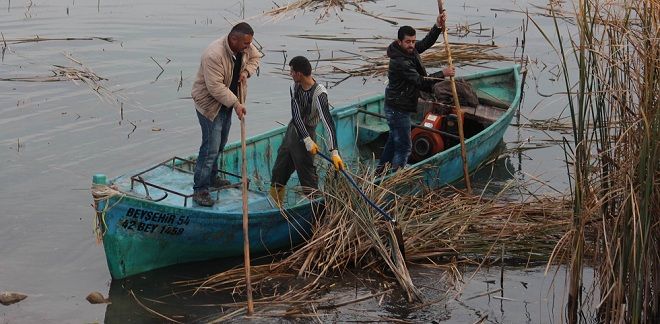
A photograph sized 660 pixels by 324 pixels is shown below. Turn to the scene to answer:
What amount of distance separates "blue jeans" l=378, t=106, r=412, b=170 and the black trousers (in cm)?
148

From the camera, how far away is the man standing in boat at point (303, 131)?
373 inches

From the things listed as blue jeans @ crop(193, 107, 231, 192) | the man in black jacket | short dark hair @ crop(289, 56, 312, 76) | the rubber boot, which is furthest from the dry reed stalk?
short dark hair @ crop(289, 56, 312, 76)

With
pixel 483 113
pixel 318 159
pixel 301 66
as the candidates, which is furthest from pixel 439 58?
pixel 301 66

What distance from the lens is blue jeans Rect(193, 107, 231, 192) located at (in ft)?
31.5

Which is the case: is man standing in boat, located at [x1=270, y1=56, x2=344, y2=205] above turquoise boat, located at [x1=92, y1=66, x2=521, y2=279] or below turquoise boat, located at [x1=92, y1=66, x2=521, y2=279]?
above

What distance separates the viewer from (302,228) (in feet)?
32.6

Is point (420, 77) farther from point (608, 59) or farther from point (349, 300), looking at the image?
point (608, 59)

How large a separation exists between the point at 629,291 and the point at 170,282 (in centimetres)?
452

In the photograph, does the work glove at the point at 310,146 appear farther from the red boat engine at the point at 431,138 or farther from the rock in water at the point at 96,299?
the red boat engine at the point at 431,138

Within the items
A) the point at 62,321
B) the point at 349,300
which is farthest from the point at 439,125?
the point at 62,321

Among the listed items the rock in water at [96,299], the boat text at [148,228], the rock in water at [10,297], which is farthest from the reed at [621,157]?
the rock in water at [10,297]

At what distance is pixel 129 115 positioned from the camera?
15.5 m

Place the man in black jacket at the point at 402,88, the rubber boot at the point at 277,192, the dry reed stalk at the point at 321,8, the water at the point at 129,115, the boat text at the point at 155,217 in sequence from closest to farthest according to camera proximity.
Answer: the boat text at the point at 155,217 → the water at the point at 129,115 → the rubber boot at the point at 277,192 → the man in black jacket at the point at 402,88 → the dry reed stalk at the point at 321,8

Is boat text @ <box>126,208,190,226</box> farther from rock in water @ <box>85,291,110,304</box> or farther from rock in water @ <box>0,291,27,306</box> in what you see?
rock in water @ <box>0,291,27,306</box>
